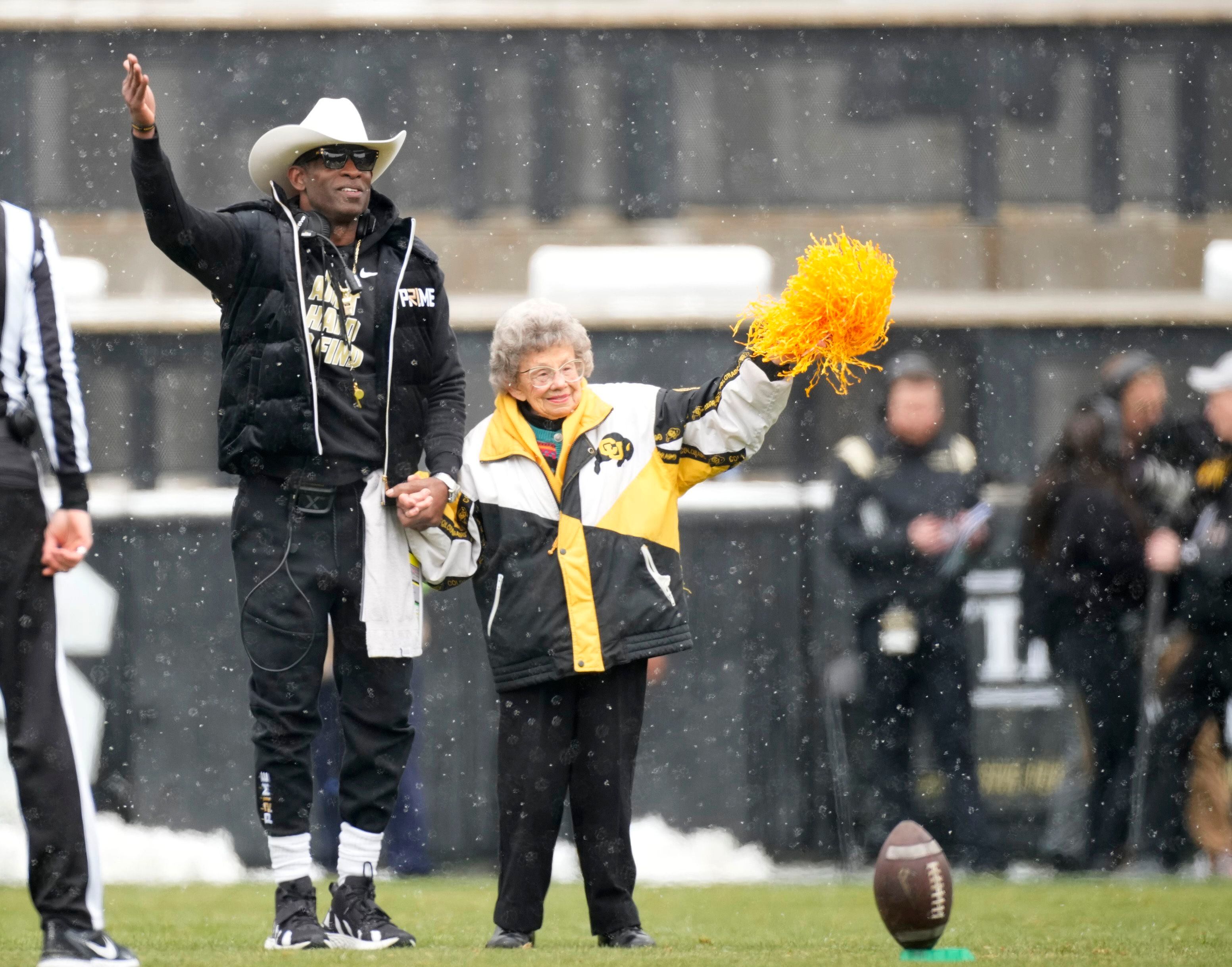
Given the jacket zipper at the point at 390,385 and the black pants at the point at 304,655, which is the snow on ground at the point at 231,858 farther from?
the jacket zipper at the point at 390,385

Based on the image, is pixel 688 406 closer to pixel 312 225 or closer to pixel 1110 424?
pixel 312 225

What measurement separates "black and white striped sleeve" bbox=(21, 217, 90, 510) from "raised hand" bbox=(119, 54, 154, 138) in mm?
493

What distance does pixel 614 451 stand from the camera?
5.13 metres

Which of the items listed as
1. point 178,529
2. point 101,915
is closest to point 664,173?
point 178,529

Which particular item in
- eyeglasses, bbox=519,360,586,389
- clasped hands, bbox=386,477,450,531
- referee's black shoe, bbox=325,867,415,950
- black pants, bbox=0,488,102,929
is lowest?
referee's black shoe, bbox=325,867,415,950

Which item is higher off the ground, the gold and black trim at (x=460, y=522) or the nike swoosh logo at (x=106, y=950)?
the gold and black trim at (x=460, y=522)

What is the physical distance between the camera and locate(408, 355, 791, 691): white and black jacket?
4996mm

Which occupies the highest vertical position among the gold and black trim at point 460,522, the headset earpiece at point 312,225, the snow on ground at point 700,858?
the headset earpiece at point 312,225

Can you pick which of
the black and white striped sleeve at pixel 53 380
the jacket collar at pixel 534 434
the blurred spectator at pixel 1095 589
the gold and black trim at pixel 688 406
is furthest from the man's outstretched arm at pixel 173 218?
the blurred spectator at pixel 1095 589

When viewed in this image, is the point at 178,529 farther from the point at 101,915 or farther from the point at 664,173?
the point at 101,915

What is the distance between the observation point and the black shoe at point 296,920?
4.89 meters

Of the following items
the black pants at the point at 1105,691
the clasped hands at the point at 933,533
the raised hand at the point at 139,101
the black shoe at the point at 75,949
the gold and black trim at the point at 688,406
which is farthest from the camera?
the black pants at the point at 1105,691

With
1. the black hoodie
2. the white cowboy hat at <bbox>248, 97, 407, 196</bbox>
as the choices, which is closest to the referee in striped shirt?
the black hoodie

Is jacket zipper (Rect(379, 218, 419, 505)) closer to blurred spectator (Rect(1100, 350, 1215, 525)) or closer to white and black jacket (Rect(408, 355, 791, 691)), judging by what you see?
white and black jacket (Rect(408, 355, 791, 691))
